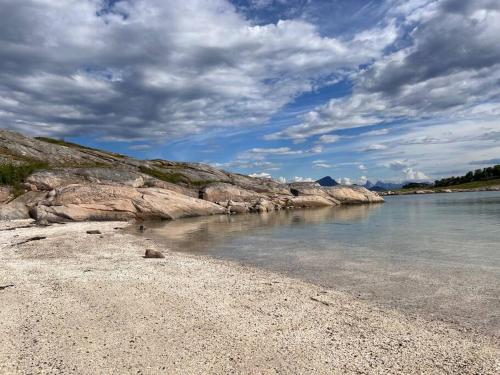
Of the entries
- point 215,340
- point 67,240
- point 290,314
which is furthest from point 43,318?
point 67,240

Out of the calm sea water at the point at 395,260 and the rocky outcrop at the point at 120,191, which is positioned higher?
the rocky outcrop at the point at 120,191

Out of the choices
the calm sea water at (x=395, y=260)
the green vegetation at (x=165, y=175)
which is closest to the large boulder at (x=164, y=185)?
the green vegetation at (x=165, y=175)

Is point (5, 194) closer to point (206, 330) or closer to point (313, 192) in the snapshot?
point (206, 330)

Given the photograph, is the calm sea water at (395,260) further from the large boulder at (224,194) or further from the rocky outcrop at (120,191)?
the large boulder at (224,194)

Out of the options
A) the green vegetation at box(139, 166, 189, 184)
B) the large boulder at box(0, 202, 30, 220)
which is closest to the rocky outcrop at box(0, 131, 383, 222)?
the green vegetation at box(139, 166, 189, 184)

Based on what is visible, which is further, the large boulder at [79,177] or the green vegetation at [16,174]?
the large boulder at [79,177]

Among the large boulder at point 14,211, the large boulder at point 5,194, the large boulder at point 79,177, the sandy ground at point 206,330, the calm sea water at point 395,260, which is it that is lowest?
the calm sea water at point 395,260

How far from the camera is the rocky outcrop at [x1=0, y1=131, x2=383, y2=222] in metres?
50.6

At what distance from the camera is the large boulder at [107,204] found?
160ft

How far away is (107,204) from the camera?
52.9 meters

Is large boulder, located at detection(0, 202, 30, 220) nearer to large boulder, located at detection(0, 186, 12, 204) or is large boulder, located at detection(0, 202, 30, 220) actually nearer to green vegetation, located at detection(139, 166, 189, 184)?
large boulder, located at detection(0, 186, 12, 204)

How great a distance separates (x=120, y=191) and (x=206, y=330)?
47.3 m

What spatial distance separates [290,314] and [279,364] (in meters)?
3.58

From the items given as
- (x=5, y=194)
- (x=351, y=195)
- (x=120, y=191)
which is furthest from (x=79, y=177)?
(x=351, y=195)
